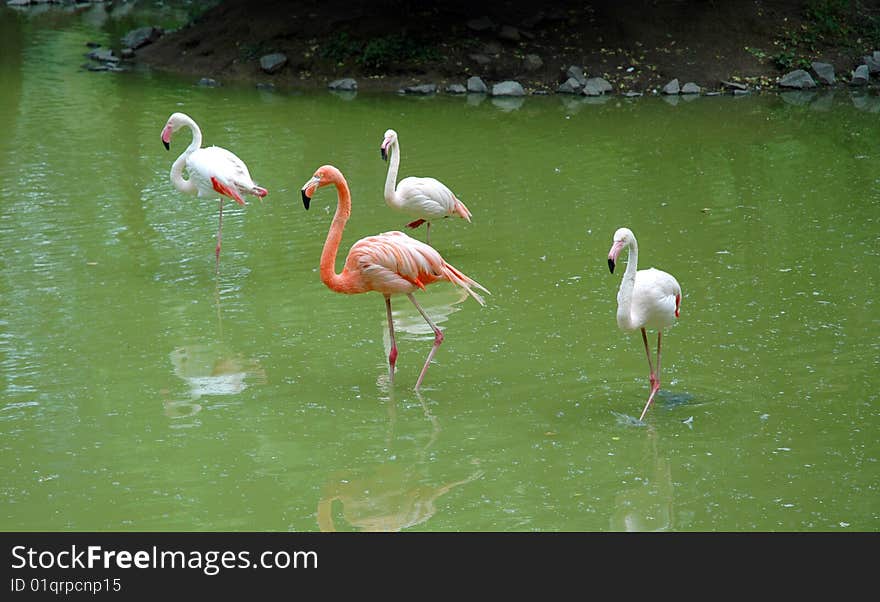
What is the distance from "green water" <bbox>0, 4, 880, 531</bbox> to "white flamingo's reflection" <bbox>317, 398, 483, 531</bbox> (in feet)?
0.05

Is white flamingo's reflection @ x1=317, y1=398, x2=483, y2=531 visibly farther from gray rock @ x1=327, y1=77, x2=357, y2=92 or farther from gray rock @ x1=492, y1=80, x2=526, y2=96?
gray rock @ x1=327, y1=77, x2=357, y2=92

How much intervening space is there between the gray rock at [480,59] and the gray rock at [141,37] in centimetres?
580

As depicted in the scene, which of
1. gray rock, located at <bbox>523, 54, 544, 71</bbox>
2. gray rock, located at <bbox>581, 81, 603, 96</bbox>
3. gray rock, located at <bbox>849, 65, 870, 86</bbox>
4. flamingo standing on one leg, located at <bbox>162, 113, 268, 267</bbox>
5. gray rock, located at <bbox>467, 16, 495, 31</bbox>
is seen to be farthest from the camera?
gray rock, located at <bbox>467, 16, 495, 31</bbox>

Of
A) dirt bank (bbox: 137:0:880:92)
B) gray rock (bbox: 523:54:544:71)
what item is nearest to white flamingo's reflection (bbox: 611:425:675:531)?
dirt bank (bbox: 137:0:880:92)

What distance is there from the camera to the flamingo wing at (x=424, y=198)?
879 centimetres

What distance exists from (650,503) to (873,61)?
1303cm

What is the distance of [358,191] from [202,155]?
7.85ft

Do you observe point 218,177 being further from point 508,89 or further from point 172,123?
point 508,89

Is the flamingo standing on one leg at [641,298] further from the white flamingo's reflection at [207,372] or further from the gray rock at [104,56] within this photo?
the gray rock at [104,56]

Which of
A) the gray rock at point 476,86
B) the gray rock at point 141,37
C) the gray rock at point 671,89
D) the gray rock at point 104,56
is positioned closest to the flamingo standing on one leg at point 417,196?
the gray rock at point 476,86

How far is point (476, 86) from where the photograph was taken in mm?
15875

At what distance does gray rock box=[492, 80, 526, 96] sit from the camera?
51.1 feet

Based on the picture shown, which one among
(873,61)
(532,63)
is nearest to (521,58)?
(532,63)

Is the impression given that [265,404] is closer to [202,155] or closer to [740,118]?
[202,155]
